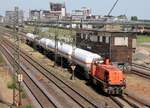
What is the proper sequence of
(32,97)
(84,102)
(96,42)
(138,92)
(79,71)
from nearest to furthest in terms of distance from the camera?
(84,102) → (32,97) → (138,92) → (79,71) → (96,42)

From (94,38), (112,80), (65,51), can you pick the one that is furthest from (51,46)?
(112,80)

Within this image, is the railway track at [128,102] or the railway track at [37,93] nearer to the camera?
the railway track at [128,102]

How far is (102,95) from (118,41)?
58.2 ft

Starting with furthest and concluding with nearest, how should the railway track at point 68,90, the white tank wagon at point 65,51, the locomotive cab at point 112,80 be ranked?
1. the white tank wagon at point 65,51
2. the locomotive cab at point 112,80
3. the railway track at point 68,90

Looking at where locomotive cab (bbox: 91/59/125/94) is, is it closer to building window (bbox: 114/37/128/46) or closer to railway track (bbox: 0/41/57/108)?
railway track (bbox: 0/41/57/108)

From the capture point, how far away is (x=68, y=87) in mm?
47531

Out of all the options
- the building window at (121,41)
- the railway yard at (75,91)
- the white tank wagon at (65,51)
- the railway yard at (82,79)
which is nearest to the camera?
the railway yard at (75,91)

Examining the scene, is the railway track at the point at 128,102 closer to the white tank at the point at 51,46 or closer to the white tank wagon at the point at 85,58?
the white tank wagon at the point at 85,58

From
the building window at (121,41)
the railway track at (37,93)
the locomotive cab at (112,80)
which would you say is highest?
the building window at (121,41)

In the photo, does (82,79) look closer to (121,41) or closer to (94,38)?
(121,41)

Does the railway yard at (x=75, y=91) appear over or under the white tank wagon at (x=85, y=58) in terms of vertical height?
under

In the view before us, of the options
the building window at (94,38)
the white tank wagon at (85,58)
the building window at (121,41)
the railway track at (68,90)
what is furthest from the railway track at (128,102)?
the building window at (94,38)

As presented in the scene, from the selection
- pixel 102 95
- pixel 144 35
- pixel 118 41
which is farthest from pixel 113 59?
pixel 144 35

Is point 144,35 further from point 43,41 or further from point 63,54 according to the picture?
point 63,54
